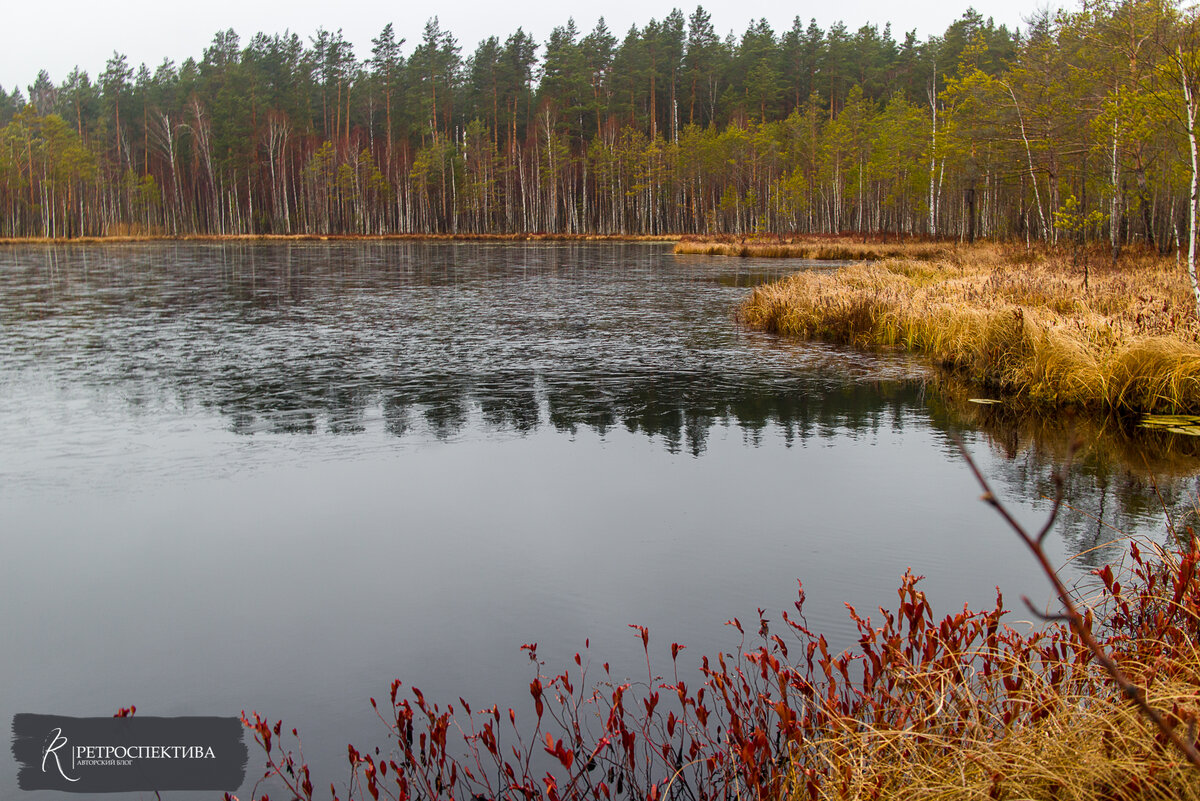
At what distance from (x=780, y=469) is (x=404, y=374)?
729 cm

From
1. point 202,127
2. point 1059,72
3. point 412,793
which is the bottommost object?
point 412,793

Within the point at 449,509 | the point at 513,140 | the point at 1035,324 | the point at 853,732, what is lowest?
the point at 449,509

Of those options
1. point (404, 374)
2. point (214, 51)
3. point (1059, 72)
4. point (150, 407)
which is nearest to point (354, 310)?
point (404, 374)

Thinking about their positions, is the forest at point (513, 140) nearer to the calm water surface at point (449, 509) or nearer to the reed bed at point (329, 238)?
the reed bed at point (329, 238)

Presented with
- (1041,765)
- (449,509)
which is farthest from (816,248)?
(1041,765)

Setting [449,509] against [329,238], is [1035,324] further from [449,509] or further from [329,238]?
[329,238]

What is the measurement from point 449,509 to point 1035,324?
9.92 m

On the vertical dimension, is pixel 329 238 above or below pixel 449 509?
above

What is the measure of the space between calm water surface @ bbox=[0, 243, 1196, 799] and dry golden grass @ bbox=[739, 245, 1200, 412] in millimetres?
1342

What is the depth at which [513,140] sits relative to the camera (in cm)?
8694

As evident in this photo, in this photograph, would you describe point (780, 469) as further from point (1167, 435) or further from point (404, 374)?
point (404, 374)

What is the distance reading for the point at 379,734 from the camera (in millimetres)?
4523

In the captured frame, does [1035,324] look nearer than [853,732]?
No

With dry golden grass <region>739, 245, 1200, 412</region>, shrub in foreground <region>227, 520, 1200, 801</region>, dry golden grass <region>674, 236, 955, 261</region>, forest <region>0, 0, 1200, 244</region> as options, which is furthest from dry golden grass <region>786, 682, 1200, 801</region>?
forest <region>0, 0, 1200, 244</region>
